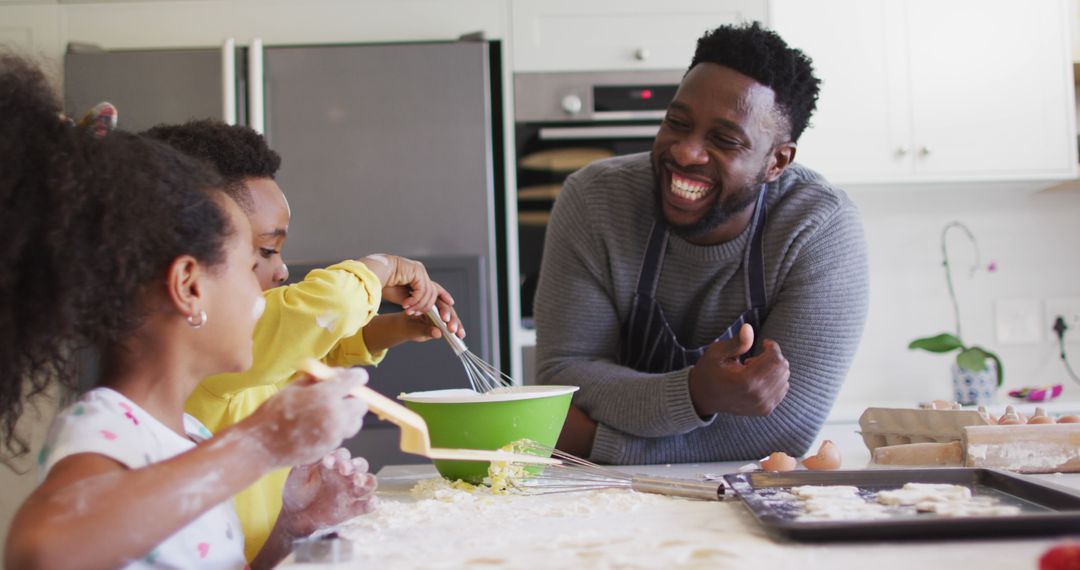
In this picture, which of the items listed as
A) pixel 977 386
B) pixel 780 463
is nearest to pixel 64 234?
pixel 780 463

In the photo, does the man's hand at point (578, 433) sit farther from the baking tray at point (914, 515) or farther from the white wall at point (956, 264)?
the white wall at point (956, 264)

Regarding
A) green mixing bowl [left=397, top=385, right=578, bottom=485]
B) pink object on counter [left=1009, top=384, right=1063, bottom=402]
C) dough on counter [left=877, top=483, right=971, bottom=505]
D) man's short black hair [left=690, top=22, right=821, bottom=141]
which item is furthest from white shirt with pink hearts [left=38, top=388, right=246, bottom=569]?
pink object on counter [left=1009, top=384, right=1063, bottom=402]

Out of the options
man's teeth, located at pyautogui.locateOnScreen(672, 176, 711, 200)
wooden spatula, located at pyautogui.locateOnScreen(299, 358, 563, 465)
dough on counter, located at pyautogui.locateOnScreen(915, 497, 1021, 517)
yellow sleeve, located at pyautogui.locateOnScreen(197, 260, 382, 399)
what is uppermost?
man's teeth, located at pyautogui.locateOnScreen(672, 176, 711, 200)

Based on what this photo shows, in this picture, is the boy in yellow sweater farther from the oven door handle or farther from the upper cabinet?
the upper cabinet

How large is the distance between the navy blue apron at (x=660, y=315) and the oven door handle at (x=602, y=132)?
96 cm

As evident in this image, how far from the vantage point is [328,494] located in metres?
0.88

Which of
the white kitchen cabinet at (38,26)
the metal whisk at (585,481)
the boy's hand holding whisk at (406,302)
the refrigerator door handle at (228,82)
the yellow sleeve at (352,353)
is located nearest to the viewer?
the metal whisk at (585,481)

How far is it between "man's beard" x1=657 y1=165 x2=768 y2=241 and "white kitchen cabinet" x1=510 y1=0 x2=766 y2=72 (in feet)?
3.65

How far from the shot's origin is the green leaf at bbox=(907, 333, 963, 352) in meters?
2.61

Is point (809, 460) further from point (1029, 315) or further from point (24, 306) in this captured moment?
point (1029, 315)

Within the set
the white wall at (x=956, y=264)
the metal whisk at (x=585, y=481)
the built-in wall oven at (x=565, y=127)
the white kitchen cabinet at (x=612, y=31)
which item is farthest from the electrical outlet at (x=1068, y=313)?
the metal whisk at (x=585, y=481)

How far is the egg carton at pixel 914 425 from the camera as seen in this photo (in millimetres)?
1084

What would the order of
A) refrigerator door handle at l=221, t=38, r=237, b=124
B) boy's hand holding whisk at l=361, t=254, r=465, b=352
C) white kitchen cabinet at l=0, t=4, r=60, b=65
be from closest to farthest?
boy's hand holding whisk at l=361, t=254, r=465, b=352 < refrigerator door handle at l=221, t=38, r=237, b=124 < white kitchen cabinet at l=0, t=4, r=60, b=65

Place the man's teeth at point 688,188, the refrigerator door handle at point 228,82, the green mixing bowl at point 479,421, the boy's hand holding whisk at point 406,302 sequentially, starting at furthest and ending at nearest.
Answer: the refrigerator door handle at point 228,82
the man's teeth at point 688,188
the boy's hand holding whisk at point 406,302
the green mixing bowl at point 479,421
